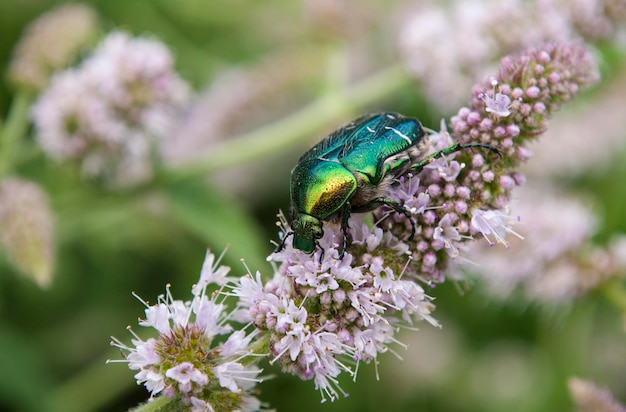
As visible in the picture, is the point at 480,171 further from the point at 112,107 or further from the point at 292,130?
the point at 112,107

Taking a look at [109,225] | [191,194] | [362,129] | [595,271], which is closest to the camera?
[362,129]

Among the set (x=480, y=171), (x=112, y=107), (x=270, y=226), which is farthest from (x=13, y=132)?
(x=480, y=171)

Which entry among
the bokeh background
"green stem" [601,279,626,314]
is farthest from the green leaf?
"green stem" [601,279,626,314]

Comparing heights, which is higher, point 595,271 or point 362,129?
point 362,129

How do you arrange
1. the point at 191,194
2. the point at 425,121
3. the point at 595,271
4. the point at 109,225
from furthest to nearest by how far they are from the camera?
the point at 425,121 < the point at 109,225 < the point at 191,194 < the point at 595,271

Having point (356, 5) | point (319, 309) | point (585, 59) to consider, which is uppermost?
point (356, 5)

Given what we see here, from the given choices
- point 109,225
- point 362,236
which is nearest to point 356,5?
point 109,225

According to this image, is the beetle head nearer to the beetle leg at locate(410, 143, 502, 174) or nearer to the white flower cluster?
the beetle leg at locate(410, 143, 502, 174)

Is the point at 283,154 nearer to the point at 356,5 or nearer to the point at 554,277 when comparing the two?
the point at 356,5
